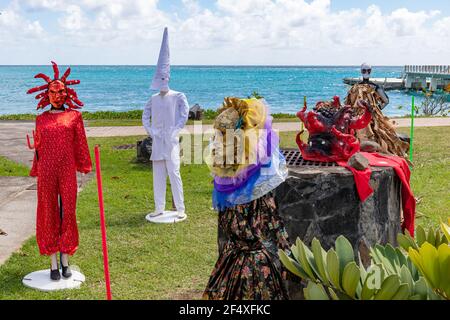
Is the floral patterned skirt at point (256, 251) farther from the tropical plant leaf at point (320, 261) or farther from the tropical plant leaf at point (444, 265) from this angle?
the tropical plant leaf at point (444, 265)

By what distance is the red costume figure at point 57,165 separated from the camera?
5059 millimetres

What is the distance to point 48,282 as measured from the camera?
5289 mm

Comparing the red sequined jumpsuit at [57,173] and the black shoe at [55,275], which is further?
the black shoe at [55,275]

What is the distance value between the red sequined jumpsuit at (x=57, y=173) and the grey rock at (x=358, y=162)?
2425mm

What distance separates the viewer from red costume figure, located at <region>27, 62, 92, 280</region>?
199 inches

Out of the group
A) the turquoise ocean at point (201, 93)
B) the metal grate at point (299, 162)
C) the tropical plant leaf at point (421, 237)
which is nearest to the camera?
the tropical plant leaf at point (421, 237)

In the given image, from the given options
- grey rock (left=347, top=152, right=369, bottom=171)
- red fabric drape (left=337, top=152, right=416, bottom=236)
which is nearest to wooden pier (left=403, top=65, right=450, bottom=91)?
red fabric drape (left=337, top=152, right=416, bottom=236)

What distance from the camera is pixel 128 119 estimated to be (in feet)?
67.3

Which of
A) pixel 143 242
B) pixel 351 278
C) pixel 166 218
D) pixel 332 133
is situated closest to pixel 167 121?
pixel 166 218

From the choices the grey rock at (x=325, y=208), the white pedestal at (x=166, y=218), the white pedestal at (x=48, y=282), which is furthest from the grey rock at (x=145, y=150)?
the grey rock at (x=325, y=208)

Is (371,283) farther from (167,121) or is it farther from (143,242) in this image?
(167,121)
